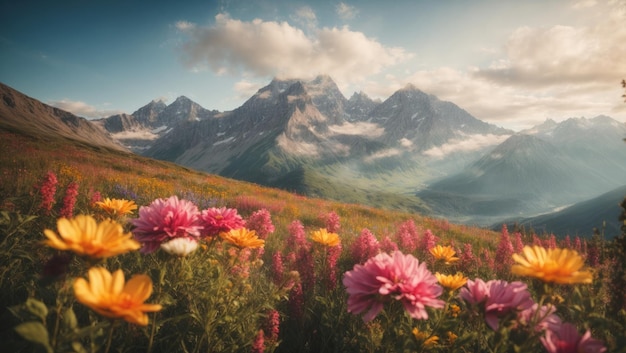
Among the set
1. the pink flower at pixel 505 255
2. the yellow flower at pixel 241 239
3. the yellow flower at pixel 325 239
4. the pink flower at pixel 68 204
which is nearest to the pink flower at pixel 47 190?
the pink flower at pixel 68 204

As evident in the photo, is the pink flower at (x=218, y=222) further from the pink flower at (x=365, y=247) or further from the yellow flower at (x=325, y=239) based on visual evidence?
the pink flower at (x=365, y=247)

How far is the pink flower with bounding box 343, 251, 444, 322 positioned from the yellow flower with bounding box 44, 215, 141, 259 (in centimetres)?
128

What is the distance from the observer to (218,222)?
253cm

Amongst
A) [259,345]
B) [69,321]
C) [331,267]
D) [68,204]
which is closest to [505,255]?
[331,267]

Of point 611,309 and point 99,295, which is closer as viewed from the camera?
point 99,295

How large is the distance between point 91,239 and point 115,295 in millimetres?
339

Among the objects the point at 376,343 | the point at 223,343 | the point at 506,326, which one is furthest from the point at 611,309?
the point at 223,343

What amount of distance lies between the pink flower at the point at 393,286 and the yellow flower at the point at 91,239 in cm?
128

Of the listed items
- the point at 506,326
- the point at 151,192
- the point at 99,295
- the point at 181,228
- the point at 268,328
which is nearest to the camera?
the point at 99,295

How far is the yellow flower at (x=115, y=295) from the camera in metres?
1.27

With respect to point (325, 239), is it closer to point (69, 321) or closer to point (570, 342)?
point (570, 342)

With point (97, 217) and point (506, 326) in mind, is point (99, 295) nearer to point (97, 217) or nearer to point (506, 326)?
point (506, 326)

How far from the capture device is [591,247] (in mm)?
6312

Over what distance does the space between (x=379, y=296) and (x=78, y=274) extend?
3519 millimetres
